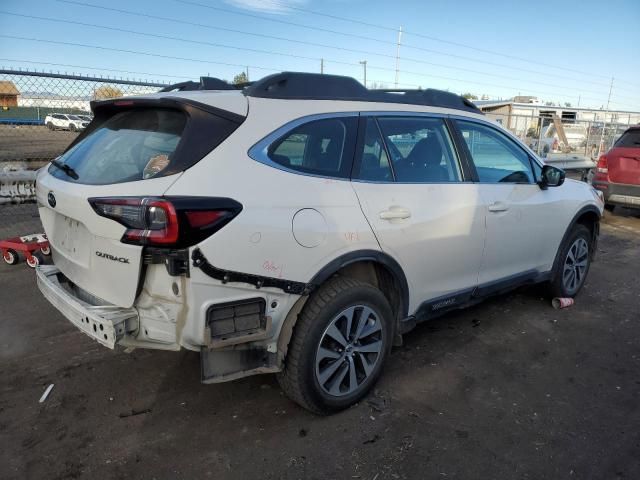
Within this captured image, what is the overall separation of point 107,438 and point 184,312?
99 cm

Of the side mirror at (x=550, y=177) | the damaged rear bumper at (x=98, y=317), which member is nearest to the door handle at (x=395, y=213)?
the damaged rear bumper at (x=98, y=317)

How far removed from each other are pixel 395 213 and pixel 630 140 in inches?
324

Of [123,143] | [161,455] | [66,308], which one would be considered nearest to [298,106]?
[123,143]

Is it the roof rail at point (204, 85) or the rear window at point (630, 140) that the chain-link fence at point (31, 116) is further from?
the rear window at point (630, 140)

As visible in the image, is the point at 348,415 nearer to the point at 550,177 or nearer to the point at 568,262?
the point at 550,177

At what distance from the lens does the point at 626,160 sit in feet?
29.3

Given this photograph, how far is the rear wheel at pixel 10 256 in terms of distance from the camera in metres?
5.43

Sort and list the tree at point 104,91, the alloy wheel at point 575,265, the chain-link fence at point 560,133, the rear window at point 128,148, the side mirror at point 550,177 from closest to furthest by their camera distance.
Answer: the rear window at point 128,148
the side mirror at point 550,177
the alloy wheel at point 575,265
the tree at point 104,91
the chain-link fence at point 560,133

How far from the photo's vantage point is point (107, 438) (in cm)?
270

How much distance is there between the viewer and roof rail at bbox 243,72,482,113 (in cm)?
275

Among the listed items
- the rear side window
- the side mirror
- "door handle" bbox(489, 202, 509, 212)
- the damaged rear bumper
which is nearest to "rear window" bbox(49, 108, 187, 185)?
the rear side window

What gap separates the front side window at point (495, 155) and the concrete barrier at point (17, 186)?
5.84 meters

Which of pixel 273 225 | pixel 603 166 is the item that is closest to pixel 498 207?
pixel 273 225

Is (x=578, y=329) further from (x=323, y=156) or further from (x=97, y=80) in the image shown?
(x=97, y=80)
